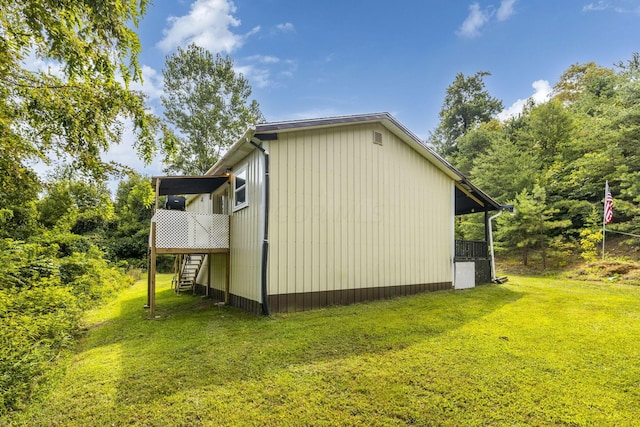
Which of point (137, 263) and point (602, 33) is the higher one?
point (602, 33)

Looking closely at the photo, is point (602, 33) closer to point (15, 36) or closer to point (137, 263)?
point (15, 36)

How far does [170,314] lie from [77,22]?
5.67 m

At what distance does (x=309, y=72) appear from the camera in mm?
13516

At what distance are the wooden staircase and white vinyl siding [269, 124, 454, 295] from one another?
5.30 m

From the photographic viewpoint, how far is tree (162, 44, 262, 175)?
68.0 feet

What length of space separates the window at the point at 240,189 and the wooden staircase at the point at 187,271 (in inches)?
137

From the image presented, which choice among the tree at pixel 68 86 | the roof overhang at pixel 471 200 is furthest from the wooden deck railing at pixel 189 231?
the roof overhang at pixel 471 200

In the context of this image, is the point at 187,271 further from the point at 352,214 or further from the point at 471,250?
the point at 471,250

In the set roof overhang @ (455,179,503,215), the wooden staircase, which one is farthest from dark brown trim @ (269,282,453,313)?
the wooden staircase

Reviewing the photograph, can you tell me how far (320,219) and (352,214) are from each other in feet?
2.94

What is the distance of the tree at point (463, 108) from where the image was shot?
26.2 m

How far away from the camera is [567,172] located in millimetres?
16297

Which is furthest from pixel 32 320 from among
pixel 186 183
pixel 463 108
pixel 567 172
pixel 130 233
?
pixel 463 108

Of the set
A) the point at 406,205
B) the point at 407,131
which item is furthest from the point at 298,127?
the point at 406,205
